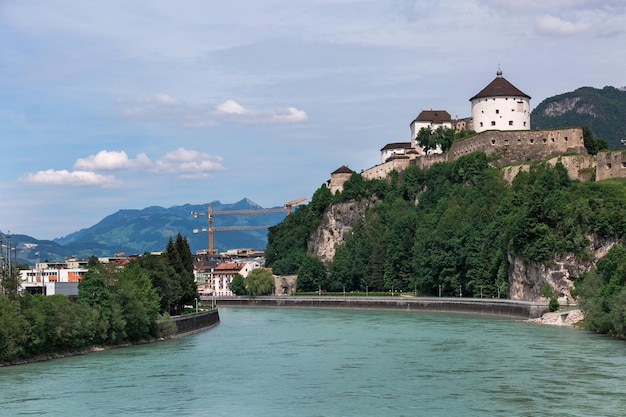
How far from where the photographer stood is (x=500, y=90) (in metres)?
97.7

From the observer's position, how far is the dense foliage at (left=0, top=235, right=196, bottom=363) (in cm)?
4181

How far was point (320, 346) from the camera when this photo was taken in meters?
51.1

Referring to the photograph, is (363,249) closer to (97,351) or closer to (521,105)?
(521,105)

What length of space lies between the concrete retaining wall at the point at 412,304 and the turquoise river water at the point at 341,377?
12.7m

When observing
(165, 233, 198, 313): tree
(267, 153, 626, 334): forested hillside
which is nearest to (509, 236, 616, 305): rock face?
(267, 153, 626, 334): forested hillside

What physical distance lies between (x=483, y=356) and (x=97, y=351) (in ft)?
56.7

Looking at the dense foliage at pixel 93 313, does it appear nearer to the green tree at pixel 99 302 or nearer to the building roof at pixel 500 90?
the green tree at pixel 99 302

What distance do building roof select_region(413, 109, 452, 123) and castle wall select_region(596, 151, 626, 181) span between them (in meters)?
31.7

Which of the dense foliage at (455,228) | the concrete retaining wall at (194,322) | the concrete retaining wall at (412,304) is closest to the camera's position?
the concrete retaining wall at (194,322)

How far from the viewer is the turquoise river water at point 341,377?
104ft

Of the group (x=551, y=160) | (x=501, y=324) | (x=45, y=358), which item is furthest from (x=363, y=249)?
(x=45, y=358)

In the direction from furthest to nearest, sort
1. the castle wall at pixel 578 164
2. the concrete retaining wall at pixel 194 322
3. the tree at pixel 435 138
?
the tree at pixel 435 138 → the castle wall at pixel 578 164 → the concrete retaining wall at pixel 194 322

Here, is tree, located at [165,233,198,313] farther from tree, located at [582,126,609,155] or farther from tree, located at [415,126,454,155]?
tree, located at [415,126,454,155]

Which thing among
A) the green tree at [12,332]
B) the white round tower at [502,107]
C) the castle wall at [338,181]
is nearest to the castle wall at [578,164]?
the white round tower at [502,107]
